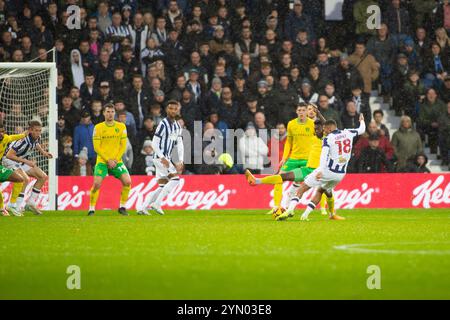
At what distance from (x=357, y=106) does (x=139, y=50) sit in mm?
5371

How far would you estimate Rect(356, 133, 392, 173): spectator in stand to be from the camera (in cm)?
2169

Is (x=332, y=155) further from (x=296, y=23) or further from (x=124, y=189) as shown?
(x=296, y=23)

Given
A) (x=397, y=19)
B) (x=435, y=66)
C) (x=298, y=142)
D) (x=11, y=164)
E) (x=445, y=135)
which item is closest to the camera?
(x=298, y=142)

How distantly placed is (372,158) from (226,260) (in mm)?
13027

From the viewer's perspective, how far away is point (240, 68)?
74.1 ft

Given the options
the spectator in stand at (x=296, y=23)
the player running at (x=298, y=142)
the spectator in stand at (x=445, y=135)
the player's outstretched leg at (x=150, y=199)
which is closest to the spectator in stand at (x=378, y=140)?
the spectator in stand at (x=445, y=135)

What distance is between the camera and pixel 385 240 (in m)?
11.5

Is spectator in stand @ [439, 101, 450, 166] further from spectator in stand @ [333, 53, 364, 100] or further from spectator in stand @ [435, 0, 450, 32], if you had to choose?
spectator in stand @ [435, 0, 450, 32]

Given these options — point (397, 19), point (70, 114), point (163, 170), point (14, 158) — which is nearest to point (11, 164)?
point (14, 158)

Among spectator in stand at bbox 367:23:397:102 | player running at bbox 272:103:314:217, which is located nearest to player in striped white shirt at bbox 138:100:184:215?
player running at bbox 272:103:314:217

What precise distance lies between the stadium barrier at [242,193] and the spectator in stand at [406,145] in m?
0.76

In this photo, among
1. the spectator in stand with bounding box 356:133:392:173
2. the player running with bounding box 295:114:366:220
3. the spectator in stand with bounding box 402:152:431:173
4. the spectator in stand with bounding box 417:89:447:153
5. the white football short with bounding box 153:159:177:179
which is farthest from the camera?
the spectator in stand with bounding box 417:89:447:153

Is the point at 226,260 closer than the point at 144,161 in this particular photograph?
Yes

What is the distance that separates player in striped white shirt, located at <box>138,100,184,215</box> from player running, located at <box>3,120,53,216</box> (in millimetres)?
2156
